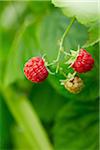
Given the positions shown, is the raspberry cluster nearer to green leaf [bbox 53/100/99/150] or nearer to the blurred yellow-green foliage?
the blurred yellow-green foliage

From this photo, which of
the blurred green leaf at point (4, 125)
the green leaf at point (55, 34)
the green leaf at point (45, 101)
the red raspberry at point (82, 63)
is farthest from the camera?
the blurred green leaf at point (4, 125)

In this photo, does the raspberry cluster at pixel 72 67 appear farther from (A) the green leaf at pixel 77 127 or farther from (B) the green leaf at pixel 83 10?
(A) the green leaf at pixel 77 127

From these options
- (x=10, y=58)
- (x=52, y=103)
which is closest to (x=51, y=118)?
(x=52, y=103)

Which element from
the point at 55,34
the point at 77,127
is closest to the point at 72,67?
the point at 55,34

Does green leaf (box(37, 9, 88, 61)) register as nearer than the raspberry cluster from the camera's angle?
No

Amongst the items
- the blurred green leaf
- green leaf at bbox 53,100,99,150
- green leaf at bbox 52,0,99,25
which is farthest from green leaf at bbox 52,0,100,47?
the blurred green leaf

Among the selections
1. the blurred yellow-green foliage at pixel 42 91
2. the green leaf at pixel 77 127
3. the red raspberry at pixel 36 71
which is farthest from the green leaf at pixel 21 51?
the red raspberry at pixel 36 71

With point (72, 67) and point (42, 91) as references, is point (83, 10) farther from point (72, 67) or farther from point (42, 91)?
point (42, 91)
